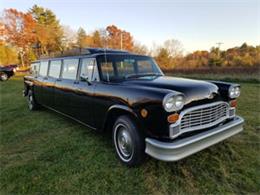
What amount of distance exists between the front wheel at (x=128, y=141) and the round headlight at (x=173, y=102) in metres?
0.65

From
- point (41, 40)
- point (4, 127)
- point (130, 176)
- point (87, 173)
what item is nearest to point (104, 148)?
point (87, 173)

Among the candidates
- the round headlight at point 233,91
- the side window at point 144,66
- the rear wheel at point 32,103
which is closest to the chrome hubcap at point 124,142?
the side window at point 144,66

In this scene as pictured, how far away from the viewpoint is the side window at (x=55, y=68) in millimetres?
5092

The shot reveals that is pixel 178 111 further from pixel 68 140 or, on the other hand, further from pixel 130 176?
pixel 68 140

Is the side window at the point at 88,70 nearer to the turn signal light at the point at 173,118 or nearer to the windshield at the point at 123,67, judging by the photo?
the windshield at the point at 123,67

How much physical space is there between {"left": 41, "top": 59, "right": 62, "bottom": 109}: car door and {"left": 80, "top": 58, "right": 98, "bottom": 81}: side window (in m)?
1.45

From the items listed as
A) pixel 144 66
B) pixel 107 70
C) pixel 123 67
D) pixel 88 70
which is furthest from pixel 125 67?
pixel 88 70

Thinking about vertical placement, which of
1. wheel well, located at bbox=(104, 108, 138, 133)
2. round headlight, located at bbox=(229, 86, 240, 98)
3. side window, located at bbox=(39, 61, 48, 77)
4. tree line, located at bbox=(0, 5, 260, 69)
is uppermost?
tree line, located at bbox=(0, 5, 260, 69)

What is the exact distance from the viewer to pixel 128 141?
2.88 metres

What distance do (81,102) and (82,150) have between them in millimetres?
1017

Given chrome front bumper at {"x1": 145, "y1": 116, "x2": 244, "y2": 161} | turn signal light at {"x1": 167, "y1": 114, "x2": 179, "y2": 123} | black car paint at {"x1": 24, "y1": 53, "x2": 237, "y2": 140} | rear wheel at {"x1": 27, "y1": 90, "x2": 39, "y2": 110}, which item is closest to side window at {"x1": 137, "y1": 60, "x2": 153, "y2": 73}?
black car paint at {"x1": 24, "y1": 53, "x2": 237, "y2": 140}

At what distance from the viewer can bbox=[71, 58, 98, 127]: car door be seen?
3.61m

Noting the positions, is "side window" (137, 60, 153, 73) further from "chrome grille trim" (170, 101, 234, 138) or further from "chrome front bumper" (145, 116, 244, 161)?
"chrome front bumper" (145, 116, 244, 161)

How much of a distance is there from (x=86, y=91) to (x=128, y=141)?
4.75ft
